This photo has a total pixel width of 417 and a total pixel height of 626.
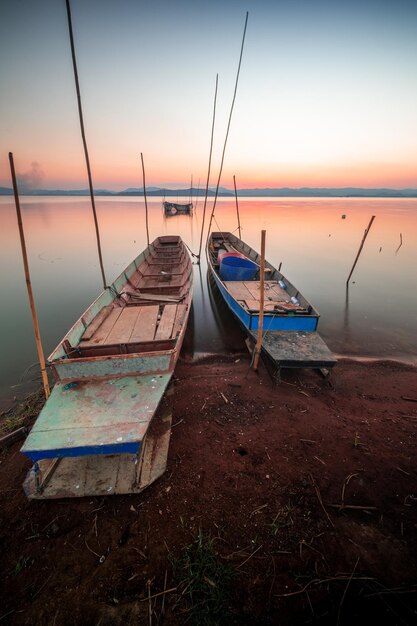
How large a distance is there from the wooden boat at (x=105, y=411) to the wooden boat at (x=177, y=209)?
57.9 metres

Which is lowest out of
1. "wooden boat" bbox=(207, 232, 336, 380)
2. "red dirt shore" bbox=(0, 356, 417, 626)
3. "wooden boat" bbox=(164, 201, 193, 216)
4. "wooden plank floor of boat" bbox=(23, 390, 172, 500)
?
"red dirt shore" bbox=(0, 356, 417, 626)

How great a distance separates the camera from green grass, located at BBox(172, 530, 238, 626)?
2.74 metres

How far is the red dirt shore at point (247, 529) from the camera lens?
284cm

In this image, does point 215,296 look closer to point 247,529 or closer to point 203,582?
point 247,529

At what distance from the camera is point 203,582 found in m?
2.97

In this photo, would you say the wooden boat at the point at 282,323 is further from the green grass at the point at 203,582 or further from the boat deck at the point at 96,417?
the green grass at the point at 203,582

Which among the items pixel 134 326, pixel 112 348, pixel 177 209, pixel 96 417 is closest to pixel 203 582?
pixel 96 417

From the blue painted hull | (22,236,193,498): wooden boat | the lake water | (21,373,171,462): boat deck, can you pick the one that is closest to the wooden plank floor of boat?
(22,236,193,498): wooden boat

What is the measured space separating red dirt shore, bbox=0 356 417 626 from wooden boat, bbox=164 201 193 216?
60.1 metres

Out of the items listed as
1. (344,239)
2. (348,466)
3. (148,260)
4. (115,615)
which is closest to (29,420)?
(115,615)

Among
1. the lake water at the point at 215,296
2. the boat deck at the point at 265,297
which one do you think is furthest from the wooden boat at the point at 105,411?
the lake water at the point at 215,296

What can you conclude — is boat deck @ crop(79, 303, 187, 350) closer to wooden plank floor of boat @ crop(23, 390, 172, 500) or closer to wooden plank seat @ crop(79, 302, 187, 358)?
wooden plank seat @ crop(79, 302, 187, 358)

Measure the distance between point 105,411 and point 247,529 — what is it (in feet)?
8.69

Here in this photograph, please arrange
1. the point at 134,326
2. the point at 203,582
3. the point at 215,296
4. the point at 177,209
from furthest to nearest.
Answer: the point at 177,209 → the point at 215,296 → the point at 134,326 → the point at 203,582
